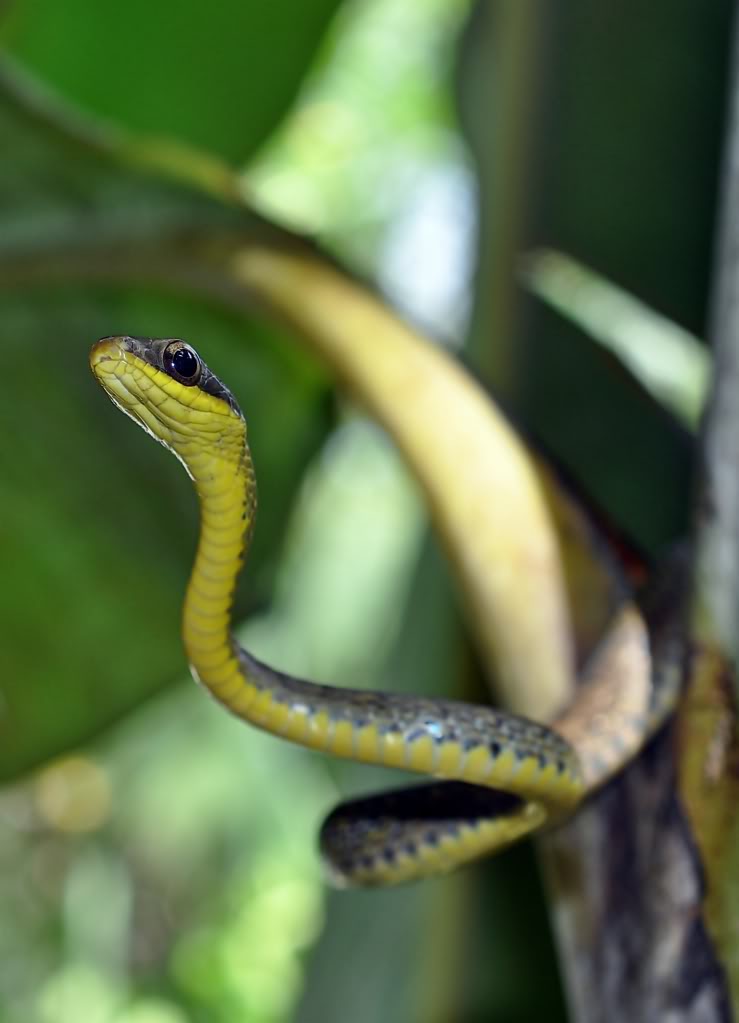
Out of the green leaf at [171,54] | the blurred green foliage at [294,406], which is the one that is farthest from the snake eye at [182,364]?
the green leaf at [171,54]

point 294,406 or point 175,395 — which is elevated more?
point 175,395

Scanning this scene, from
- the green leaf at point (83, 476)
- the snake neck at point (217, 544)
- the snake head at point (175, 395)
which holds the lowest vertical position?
the green leaf at point (83, 476)

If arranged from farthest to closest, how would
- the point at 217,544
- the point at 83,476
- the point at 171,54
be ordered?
the point at 171,54 < the point at 83,476 < the point at 217,544

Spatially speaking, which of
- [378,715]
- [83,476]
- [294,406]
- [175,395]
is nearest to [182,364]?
[175,395]

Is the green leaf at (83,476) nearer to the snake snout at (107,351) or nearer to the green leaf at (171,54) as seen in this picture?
the green leaf at (171,54)

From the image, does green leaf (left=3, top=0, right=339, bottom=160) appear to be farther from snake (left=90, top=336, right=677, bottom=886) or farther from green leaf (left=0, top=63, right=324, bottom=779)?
snake (left=90, top=336, right=677, bottom=886)

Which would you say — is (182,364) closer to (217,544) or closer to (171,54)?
(217,544)

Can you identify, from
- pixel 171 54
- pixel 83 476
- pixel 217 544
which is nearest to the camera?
pixel 217 544

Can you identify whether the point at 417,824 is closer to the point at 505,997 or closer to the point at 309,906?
the point at 505,997

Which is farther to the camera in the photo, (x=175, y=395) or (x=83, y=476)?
(x=83, y=476)
